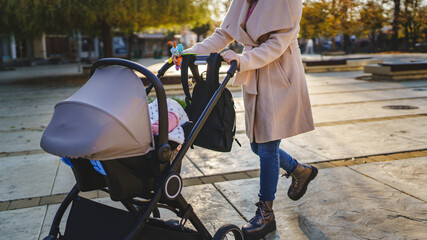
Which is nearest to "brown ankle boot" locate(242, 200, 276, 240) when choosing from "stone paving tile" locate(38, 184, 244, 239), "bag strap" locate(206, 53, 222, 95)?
"stone paving tile" locate(38, 184, 244, 239)

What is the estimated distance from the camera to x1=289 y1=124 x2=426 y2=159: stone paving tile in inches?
193

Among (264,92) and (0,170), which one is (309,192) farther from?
(0,170)

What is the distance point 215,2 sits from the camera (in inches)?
693

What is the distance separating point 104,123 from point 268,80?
4.28ft

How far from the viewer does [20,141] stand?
6.25 m

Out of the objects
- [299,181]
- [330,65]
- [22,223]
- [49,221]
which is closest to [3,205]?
[22,223]

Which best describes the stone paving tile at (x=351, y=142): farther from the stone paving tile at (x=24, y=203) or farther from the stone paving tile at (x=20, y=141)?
the stone paving tile at (x=20, y=141)

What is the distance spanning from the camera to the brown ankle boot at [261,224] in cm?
285

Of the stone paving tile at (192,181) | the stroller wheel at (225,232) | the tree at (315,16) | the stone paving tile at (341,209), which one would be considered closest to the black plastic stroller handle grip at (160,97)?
the stroller wheel at (225,232)

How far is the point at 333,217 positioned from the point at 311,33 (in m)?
17.5

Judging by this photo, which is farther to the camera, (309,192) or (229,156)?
(229,156)

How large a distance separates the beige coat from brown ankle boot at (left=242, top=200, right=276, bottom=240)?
1.63 ft

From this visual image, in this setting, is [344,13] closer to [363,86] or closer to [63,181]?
[363,86]

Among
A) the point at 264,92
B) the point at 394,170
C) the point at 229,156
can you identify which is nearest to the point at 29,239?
the point at 264,92
